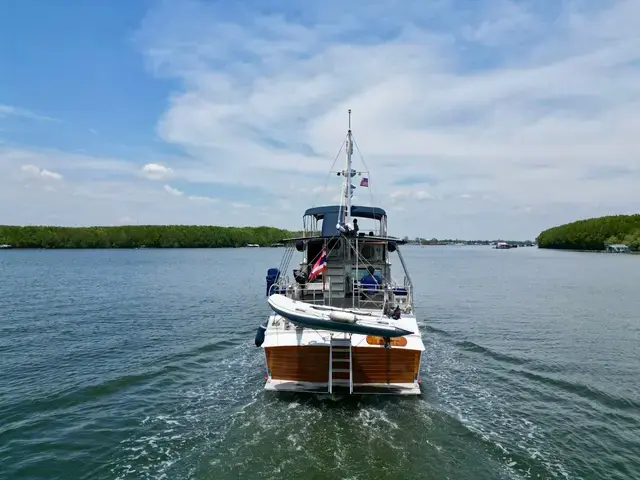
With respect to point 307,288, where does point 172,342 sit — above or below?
below

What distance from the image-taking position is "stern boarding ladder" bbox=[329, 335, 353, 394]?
1453 cm

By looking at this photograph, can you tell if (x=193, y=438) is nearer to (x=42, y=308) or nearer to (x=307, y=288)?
(x=307, y=288)

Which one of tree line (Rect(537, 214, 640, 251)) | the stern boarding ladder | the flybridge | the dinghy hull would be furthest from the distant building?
the dinghy hull

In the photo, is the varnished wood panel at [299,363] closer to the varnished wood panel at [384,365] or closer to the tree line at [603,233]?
the varnished wood panel at [384,365]

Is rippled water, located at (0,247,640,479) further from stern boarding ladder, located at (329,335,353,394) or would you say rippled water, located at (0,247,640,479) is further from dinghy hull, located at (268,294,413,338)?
dinghy hull, located at (268,294,413,338)

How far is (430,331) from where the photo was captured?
27750 mm

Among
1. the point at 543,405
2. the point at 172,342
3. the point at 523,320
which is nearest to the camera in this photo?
the point at 543,405

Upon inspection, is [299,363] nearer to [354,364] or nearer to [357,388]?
[354,364]

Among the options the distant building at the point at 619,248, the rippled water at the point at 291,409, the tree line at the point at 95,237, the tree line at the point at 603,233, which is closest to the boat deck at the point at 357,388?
the rippled water at the point at 291,409

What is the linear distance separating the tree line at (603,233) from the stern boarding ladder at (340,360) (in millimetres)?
174673

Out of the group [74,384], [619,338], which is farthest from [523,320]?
[74,384]

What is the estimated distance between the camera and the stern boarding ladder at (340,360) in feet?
47.7

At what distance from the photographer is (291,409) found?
14.4m

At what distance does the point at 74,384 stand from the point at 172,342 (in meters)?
7.17
